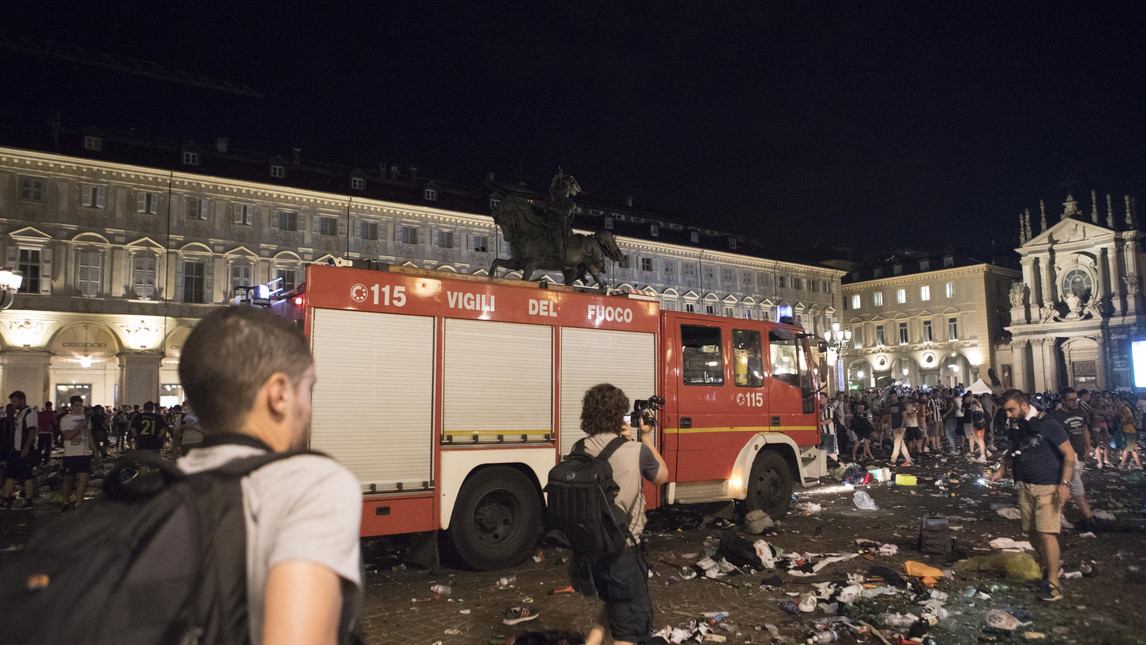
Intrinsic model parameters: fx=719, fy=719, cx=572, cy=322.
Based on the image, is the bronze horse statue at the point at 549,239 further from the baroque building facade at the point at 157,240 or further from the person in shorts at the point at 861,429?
the baroque building facade at the point at 157,240

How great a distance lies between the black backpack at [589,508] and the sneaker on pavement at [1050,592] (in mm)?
4909

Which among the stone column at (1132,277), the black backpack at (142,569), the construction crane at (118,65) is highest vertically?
the construction crane at (118,65)

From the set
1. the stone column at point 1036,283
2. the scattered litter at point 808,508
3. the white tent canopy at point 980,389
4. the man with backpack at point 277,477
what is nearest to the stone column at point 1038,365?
the stone column at point 1036,283

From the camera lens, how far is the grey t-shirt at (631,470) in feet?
15.8

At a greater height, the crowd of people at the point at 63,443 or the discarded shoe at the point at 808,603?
the crowd of people at the point at 63,443

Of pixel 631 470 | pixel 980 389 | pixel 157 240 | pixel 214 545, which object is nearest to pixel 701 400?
pixel 631 470

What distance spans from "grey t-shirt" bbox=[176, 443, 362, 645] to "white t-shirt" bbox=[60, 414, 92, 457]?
1284cm

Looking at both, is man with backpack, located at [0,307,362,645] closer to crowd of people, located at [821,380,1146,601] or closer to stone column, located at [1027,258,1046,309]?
crowd of people, located at [821,380,1146,601]

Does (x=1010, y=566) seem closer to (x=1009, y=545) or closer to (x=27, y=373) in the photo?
(x=1009, y=545)

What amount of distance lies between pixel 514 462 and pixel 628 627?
13.3ft

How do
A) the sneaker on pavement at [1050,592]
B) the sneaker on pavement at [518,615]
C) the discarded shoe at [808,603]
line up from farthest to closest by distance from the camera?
the sneaker on pavement at [1050,592], the discarded shoe at [808,603], the sneaker on pavement at [518,615]

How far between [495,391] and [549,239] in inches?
233

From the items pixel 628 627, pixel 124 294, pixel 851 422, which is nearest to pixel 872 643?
pixel 628 627

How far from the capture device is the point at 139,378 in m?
37.4
